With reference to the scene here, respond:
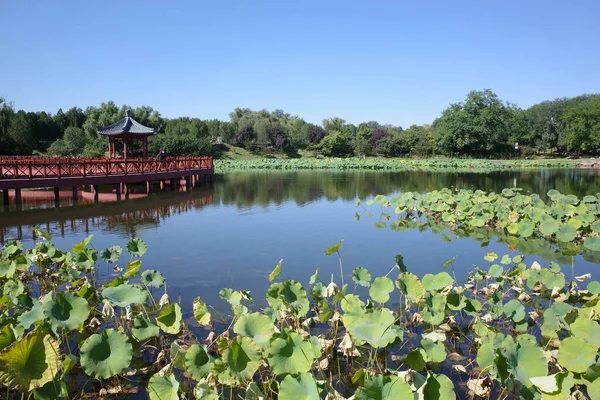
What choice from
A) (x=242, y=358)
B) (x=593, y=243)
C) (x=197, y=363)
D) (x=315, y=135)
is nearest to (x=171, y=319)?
(x=197, y=363)

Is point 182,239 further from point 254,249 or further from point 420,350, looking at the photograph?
point 420,350

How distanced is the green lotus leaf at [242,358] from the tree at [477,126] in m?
52.4

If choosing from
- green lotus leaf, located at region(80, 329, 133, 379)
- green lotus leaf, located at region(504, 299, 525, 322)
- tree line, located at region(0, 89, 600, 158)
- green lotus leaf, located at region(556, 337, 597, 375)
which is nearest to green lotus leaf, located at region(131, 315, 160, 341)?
green lotus leaf, located at region(80, 329, 133, 379)

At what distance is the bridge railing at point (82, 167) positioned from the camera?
532 inches

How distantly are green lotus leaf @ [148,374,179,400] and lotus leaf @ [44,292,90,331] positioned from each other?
847mm

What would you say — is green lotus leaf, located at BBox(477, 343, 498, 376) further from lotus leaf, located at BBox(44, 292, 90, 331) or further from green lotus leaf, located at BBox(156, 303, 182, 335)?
lotus leaf, located at BBox(44, 292, 90, 331)

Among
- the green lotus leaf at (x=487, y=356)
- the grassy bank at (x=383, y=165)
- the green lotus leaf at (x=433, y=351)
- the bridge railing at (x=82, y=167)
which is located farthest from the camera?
the grassy bank at (x=383, y=165)

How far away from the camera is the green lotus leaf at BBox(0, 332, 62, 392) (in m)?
2.59

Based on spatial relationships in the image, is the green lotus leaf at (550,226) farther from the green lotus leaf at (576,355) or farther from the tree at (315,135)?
the tree at (315,135)

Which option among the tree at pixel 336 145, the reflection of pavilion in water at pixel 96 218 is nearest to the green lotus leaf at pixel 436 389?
the reflection of pavilion in water at pixel 96 218

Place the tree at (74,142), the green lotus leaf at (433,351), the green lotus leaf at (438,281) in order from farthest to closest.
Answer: the tree at (74,142) < the green lotus leaf at (438,281) < the green lotus leaf at (433,351)

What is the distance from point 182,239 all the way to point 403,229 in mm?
5089

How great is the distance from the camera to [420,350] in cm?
317

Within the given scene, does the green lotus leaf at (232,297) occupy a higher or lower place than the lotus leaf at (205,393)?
higher
